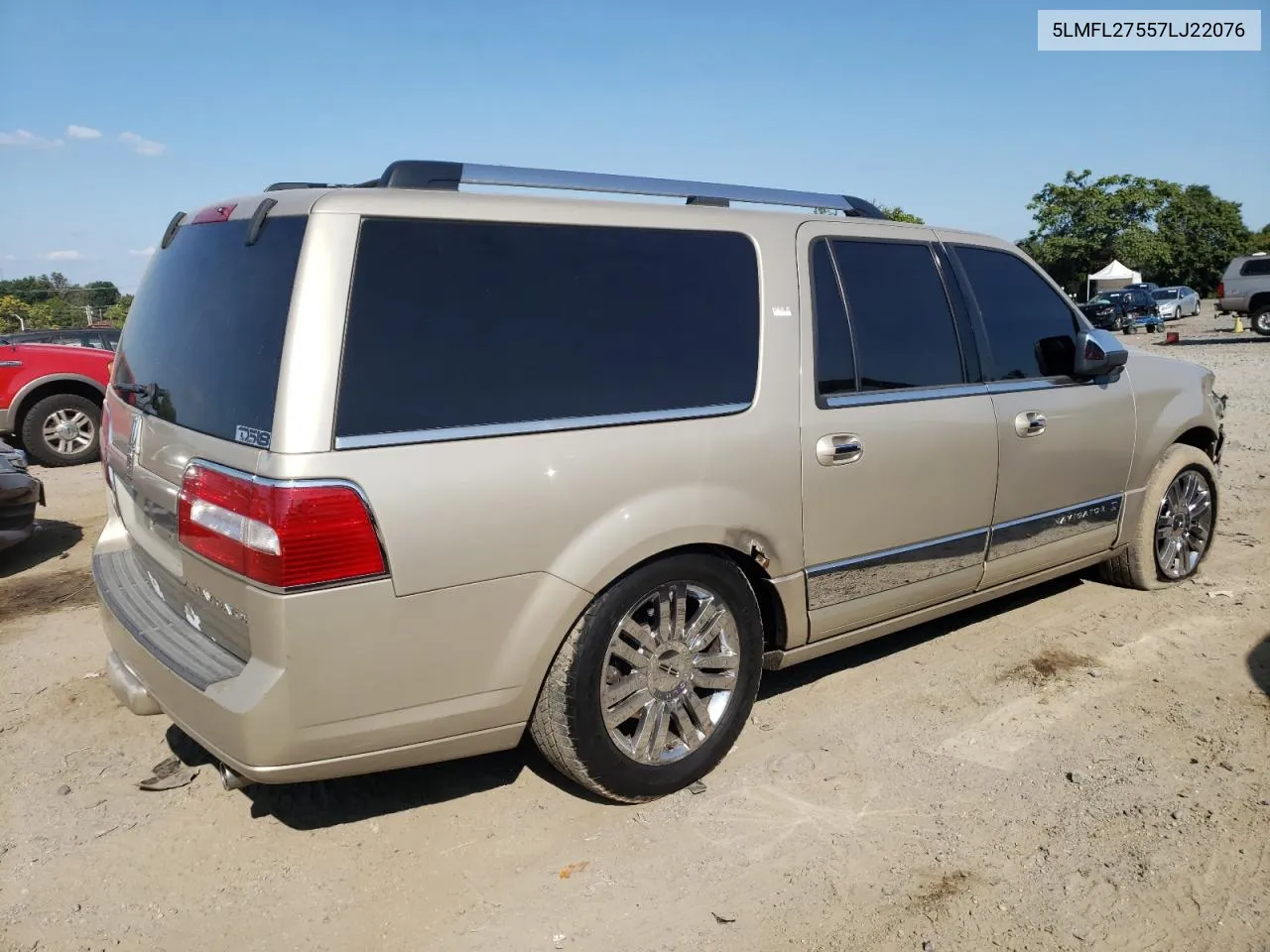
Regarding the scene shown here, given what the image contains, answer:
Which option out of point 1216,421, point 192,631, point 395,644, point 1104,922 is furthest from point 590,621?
point 1216,421

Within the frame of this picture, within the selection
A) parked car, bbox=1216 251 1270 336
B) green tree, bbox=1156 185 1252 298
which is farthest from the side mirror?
green tree, bbox=1156 185 1252 298

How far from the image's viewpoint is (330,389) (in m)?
2.40

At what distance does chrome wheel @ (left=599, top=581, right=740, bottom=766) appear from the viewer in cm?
297

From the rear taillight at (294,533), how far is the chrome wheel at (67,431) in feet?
27.8

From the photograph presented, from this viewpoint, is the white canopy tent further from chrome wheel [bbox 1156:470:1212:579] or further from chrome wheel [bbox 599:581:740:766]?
chrome wheel [bbox 599:581:740:766]

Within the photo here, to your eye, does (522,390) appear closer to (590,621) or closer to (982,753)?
(590,621)

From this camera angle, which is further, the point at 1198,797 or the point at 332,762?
the point at 1198,797

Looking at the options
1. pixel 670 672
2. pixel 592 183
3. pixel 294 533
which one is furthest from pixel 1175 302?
pixel 294 533

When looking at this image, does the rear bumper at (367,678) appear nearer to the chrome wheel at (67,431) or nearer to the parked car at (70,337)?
the chrome wheel at (67,431)

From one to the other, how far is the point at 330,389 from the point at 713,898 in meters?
1.75

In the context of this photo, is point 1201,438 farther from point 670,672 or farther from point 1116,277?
point 1116,277

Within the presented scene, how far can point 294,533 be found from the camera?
2.33 metres

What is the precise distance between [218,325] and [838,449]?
2068mm

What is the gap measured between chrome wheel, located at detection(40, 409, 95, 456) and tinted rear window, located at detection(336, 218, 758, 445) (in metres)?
8.66
